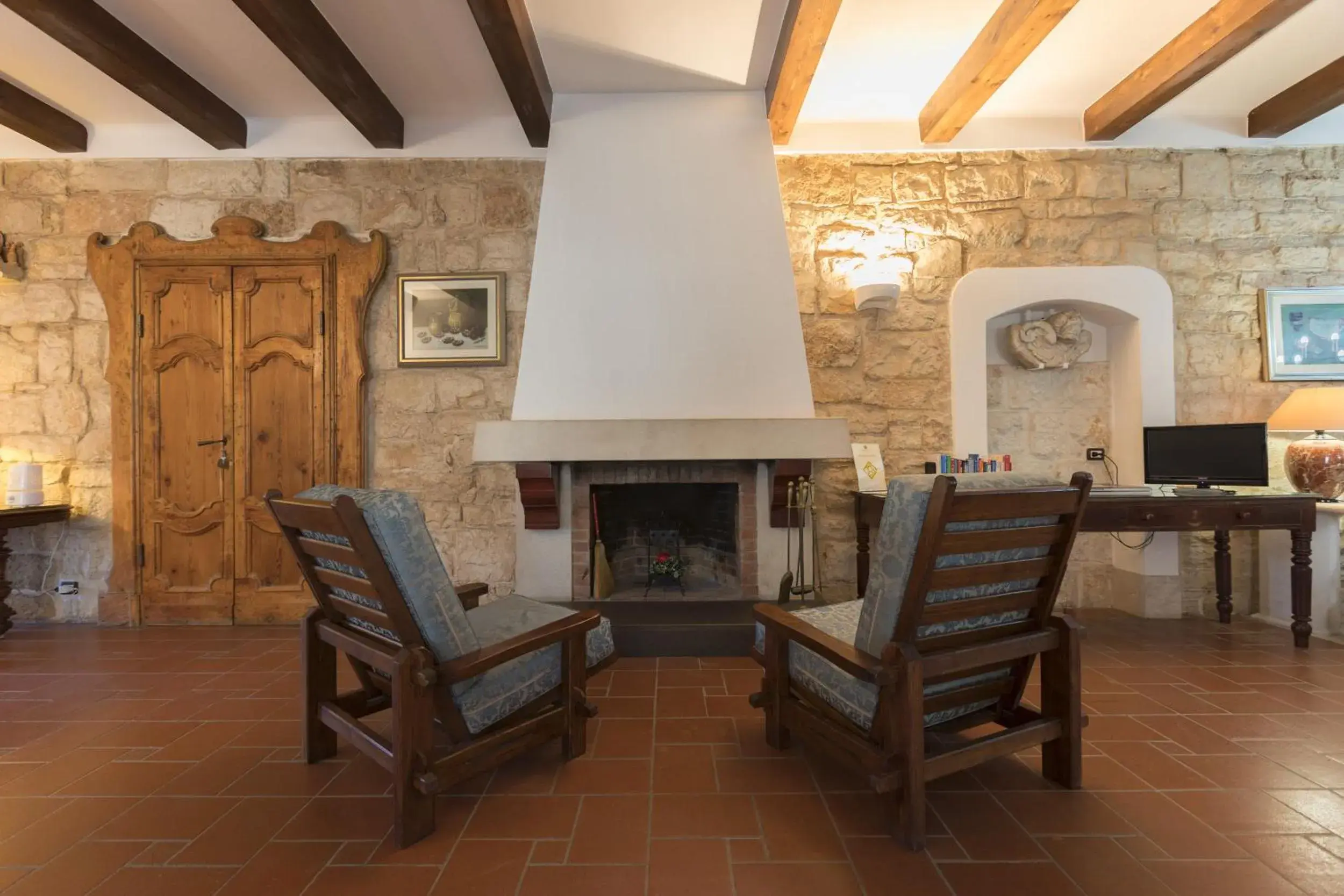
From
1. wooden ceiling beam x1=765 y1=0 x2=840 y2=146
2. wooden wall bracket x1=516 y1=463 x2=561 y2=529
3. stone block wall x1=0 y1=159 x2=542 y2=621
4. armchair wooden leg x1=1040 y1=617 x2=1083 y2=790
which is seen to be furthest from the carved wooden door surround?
armchair wooden leg x1=1040 y1=617 x2=1083 y2=790

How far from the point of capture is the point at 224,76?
3.63 meters

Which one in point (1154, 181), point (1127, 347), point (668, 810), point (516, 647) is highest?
point (1154, 181)

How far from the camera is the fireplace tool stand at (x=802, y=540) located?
3.70 meters

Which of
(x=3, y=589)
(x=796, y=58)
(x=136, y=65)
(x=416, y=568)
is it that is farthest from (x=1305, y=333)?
(x=3, y=589)

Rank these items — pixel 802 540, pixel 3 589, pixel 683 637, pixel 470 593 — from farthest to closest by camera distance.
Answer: pixel 3 589
pixel 802 540
pixel 683 637
pixel 470 593

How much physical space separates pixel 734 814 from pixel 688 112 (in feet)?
12.5

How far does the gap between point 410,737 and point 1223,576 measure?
488 centimetres

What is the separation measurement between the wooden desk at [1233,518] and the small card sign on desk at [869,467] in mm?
1125

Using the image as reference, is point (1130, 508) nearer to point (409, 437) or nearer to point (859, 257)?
point (859, 257)

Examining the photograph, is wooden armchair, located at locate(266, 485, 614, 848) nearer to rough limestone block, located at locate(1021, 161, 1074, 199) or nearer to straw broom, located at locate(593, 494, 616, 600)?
straw broom, located at locate(593, 494, 616, 600)

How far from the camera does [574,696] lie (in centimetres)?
217

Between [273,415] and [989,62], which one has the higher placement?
[989,62]

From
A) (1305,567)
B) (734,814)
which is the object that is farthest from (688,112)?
(1305,567)

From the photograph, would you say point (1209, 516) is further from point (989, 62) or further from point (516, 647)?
point (516, 647)
